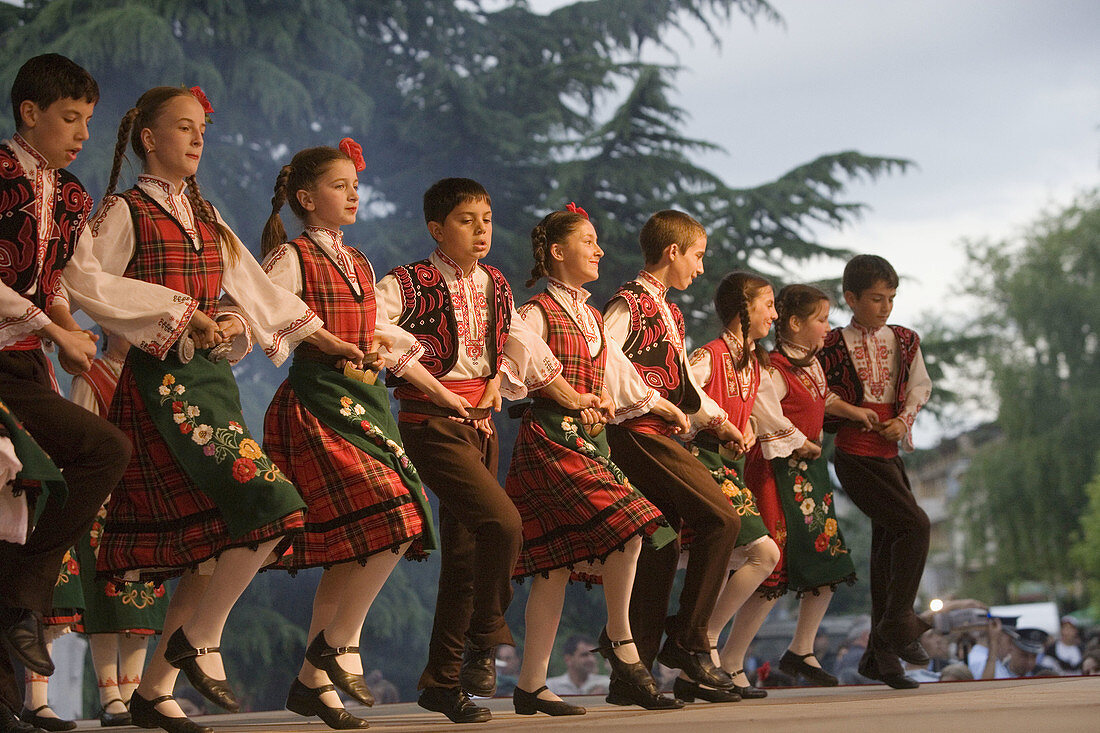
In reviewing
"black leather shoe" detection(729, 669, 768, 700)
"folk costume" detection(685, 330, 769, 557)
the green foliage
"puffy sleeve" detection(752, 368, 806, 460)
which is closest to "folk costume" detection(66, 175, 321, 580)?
"folk costume" detection(685, 330, 769, 557)

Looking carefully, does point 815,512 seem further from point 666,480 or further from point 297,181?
point 297,181

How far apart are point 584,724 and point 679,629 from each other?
1.10 m

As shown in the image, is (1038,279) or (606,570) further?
(1038,279)

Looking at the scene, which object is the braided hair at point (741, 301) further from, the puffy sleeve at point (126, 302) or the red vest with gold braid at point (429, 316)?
the puffy sleeve at point (126, 302)

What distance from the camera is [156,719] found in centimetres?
298

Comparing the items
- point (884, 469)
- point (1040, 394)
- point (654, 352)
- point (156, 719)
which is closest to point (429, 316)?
point (654, 352)

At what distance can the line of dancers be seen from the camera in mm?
2979

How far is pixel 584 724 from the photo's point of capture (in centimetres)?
313

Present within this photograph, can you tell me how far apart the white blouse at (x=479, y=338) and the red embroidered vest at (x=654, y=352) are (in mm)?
500

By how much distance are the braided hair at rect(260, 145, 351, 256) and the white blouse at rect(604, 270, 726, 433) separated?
1.17 metres

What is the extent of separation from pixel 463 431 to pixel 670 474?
0.86 metres

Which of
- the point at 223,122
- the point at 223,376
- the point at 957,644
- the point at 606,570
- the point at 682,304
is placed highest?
the point at 223,122

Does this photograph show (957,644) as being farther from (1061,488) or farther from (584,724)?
(1061,488)

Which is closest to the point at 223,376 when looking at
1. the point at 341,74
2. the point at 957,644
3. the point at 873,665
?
the point at 873,665
